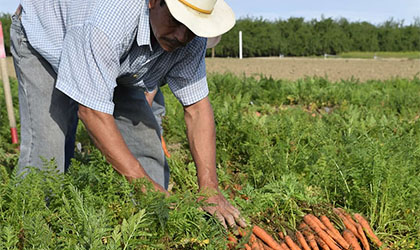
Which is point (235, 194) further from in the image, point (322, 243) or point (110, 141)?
point (110, 141)

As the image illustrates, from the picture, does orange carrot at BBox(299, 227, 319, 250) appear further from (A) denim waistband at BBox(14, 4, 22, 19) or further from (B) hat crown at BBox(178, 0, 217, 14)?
(A) denim waistband at BBox(14, 4, 22, 19)

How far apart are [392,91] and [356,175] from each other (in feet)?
16.9

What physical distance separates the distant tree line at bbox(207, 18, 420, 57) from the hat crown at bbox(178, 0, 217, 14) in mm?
26026

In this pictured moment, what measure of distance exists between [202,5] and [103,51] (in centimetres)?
50

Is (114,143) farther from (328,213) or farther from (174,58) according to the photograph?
(328,213)

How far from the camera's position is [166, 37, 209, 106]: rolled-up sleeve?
288 cm

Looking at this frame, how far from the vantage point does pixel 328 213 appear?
298 centimetres

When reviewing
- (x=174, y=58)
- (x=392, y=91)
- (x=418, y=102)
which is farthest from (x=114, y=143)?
(x=392, y=91)

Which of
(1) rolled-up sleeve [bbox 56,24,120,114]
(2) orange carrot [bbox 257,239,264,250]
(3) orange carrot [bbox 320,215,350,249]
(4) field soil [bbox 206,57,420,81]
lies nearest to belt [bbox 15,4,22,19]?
(1) rolled-up sleeve [bbox 56,24,120,114]

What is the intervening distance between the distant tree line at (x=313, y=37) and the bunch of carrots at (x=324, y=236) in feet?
84.3

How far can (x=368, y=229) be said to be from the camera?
9.72 ft

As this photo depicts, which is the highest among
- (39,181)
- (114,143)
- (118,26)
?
(118,26)

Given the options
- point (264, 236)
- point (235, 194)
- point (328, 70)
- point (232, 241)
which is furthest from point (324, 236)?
point (328, 70)

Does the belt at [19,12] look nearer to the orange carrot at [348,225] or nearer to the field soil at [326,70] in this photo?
the orange carrot at [348,225]
